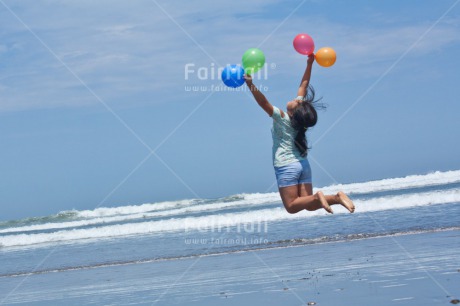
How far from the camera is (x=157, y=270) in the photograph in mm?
13359

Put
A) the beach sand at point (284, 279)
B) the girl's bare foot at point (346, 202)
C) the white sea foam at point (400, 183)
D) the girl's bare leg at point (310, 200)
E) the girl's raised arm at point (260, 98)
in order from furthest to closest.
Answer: the white sea foam at point (400, 183), the beach sand at point (284, 279), the girl's raised arm at point (260, 98), the girl's bare leg at point (310, 200), the girl's bare foot at point (346, 202)

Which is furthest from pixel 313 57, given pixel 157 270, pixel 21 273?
pixel 21 273

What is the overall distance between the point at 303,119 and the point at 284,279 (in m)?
3.21

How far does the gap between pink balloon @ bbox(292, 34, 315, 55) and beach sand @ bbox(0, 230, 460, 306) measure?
10.1ft

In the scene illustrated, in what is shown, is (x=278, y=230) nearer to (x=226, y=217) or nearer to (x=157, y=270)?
(x=157, y=270)

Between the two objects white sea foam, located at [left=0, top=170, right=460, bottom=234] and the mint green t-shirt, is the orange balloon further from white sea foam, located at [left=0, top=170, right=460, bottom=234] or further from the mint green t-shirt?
white sea foam, located at [left=0, top=170, right=460, bottom=234]

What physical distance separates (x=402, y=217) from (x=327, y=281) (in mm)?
9588

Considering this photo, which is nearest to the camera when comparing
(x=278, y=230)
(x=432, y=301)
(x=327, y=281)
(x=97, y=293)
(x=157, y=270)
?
(x=432, y=301)

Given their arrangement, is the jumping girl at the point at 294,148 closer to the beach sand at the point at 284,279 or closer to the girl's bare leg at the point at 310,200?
the girl's bare leg at the point at 310,200

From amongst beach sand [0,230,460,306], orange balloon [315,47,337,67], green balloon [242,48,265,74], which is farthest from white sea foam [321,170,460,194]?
green balloon [242,48,265,74]

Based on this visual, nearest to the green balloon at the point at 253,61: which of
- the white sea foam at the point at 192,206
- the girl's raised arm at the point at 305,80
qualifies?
the girl's raised arm at the point at 305,80

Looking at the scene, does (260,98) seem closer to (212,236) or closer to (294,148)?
(294,148)

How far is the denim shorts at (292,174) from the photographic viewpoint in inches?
323

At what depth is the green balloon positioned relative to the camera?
8.54 meters
